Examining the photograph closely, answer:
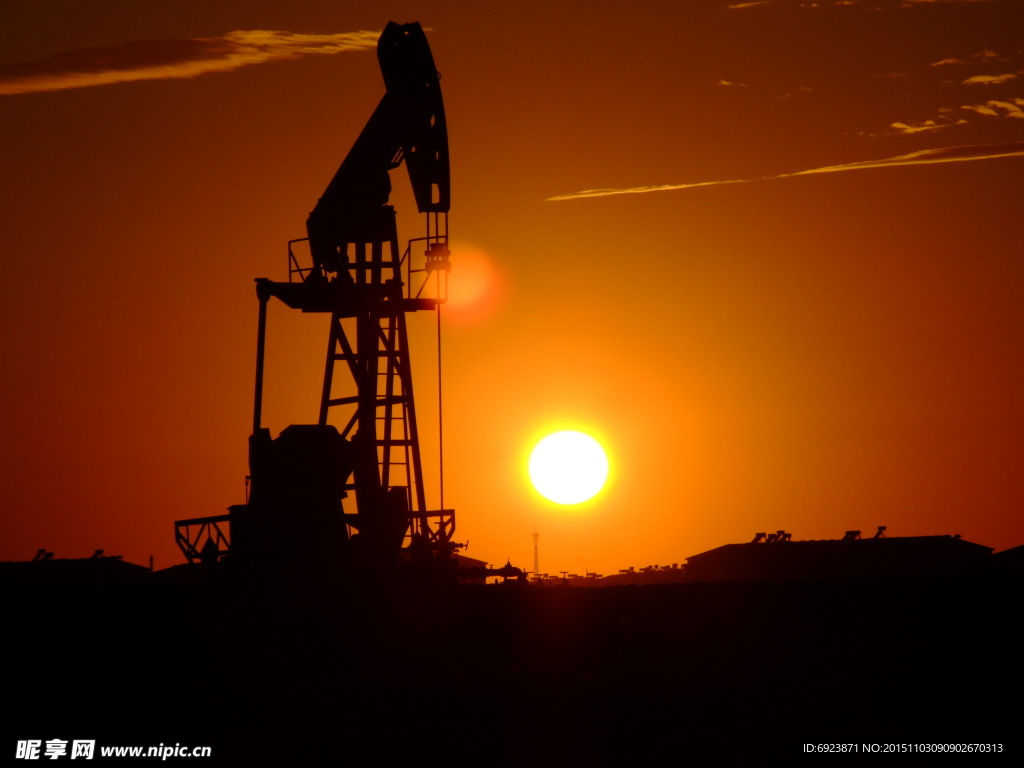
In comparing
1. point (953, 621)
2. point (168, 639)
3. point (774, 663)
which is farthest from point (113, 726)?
point (953, 621)

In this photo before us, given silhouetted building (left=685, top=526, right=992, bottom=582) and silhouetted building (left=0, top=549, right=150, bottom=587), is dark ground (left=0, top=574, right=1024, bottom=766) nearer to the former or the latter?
silhouetted building (left=0, top=549, right=150, bottom=587)

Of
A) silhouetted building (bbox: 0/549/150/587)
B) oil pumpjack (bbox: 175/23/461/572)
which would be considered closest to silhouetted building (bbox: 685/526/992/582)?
silhouetted building (bbox: 0/549/150/587)

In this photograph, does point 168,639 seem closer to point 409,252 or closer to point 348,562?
point 348,562

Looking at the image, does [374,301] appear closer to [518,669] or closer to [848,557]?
[518,669]

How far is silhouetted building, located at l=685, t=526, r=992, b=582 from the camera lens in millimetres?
41562

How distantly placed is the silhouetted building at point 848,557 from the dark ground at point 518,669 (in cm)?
2786

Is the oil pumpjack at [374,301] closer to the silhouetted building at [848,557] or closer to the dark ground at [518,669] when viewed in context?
the dark ground at [518,669]

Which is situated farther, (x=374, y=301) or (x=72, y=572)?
(x=72, y=572)

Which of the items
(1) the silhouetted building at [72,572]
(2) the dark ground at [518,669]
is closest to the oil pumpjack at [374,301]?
(2) the dark ground at [518,669]

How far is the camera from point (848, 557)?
42.2 meters

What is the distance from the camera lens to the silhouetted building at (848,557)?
41.6m

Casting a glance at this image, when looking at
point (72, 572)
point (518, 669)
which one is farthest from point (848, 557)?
point (518, 669)

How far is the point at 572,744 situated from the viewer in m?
11.4

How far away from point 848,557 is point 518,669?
3051 cm
